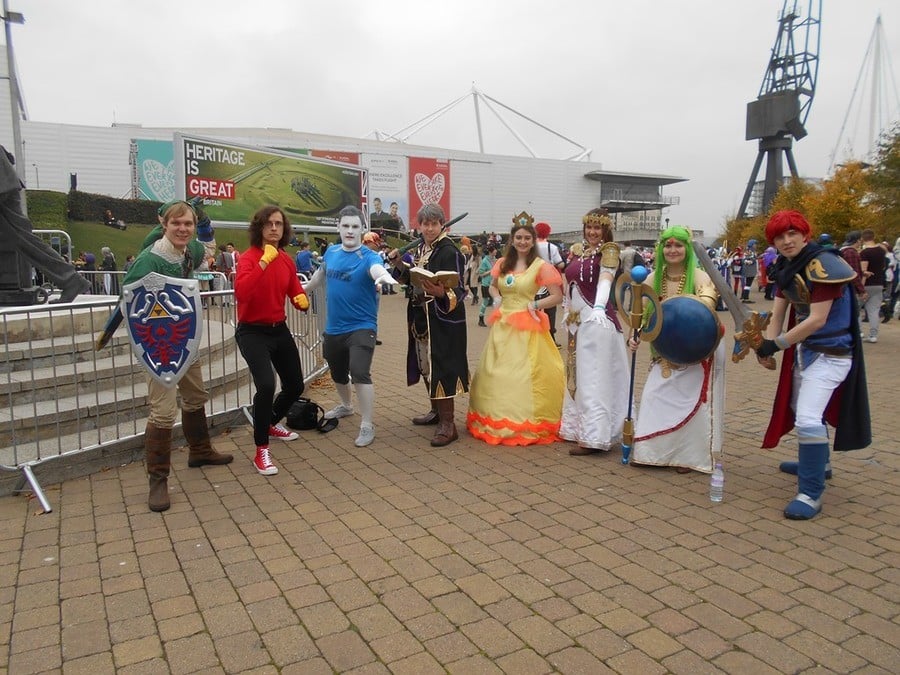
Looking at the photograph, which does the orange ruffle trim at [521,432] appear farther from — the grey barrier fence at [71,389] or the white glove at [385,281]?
Answer: the grey barrier fence at [71,389]

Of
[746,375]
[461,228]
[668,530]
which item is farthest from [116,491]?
[461,228]

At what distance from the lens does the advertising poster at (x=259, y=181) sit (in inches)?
770

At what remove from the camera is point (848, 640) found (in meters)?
2.70

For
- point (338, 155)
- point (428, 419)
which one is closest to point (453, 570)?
point (428, 419)

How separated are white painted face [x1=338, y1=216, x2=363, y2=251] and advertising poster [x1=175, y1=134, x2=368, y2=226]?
39.7 ft

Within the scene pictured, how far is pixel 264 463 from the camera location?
4715 millimetres

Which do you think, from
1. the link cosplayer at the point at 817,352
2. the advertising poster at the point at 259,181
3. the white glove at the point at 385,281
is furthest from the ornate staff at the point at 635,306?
the advertising poster at the point at 259,181

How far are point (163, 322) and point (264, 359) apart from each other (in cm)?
82

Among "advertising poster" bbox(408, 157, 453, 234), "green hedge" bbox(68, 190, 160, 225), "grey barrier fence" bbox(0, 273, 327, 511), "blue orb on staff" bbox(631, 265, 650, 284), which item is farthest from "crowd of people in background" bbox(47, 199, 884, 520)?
"advertising poster" bbox(408, 157, 453, 234)

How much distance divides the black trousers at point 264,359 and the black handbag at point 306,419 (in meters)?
0.88

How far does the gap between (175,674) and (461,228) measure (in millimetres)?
61223

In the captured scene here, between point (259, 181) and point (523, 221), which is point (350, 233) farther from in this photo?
point (259, 181)

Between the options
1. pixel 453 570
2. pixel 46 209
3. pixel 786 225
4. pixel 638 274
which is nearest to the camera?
pixel 453 570

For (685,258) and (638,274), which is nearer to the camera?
(638,274)
